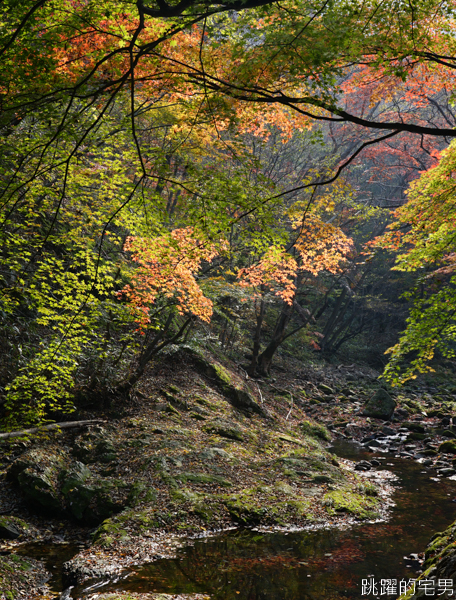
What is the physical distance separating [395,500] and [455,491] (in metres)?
1.72

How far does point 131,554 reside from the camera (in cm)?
500

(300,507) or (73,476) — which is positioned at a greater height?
(73,476)

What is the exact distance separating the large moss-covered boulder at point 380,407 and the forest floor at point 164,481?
3.29 metres

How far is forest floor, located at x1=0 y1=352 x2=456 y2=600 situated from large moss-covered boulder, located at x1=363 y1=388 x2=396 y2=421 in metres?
3.29

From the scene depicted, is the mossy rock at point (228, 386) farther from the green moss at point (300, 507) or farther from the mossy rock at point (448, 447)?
the green moss at point (300, 507)

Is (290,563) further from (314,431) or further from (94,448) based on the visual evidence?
(314,431)

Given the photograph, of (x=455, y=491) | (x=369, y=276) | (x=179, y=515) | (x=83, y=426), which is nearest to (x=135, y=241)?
(x=83, y=426)

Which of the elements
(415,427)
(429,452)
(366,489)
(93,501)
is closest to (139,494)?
(93,501)

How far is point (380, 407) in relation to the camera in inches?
668

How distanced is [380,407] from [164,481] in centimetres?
1270

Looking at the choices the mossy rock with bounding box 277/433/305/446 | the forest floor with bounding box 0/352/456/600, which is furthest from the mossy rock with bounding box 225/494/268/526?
the mossy rock with bounding box 277/433/305/446

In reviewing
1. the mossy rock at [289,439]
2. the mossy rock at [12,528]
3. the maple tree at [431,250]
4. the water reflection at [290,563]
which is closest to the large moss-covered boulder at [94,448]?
the mossy rock at [12,528]

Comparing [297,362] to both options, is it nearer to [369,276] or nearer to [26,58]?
[369,276]

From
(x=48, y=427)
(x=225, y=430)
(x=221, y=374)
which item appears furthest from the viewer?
(x=221, y=374)
